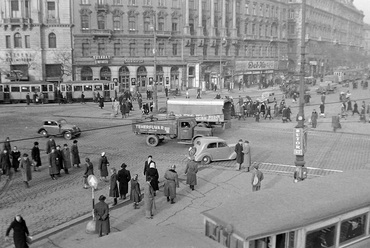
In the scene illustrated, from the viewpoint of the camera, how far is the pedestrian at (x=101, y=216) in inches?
500

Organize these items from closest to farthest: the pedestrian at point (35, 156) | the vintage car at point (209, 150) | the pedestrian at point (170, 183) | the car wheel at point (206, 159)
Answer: the pedestrian at point (170, 183) < the pedestrian at point (35, 156) < the vintage car at point (209, 150) < the car wheel at point (206, 159)

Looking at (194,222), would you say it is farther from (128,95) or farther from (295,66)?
(295,66)

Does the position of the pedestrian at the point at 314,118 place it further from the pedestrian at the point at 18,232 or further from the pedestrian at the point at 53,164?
the pedestrian at the point at 18,232

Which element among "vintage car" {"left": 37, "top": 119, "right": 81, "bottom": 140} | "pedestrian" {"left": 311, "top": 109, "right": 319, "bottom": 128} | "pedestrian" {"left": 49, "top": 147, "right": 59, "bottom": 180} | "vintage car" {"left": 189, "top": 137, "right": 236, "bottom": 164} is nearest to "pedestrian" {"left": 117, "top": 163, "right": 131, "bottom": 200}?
"pedestrian" {"left": 49, "top": 147, "right": 59, "bottom": 180}

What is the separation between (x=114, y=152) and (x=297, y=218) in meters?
17.9

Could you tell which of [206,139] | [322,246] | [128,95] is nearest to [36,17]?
[128,95]

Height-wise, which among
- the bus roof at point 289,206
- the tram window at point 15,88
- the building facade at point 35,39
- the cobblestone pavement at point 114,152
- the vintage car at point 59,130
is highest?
the building facade at point 35,39

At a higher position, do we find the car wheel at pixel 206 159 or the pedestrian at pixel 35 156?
the pedestrian at pixel 35 156

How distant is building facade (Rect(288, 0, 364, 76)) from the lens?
91.8 meters

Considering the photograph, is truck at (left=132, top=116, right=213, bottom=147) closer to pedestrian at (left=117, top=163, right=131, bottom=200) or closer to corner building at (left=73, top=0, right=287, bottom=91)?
pedestrian at (left=117, top=163, right=131, bottom=200)

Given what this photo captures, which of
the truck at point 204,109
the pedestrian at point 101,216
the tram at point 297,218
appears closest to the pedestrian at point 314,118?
the truck at point 204,109

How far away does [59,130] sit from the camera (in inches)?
1129

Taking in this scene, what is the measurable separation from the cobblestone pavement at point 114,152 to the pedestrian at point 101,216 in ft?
6.98

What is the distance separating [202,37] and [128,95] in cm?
2423
